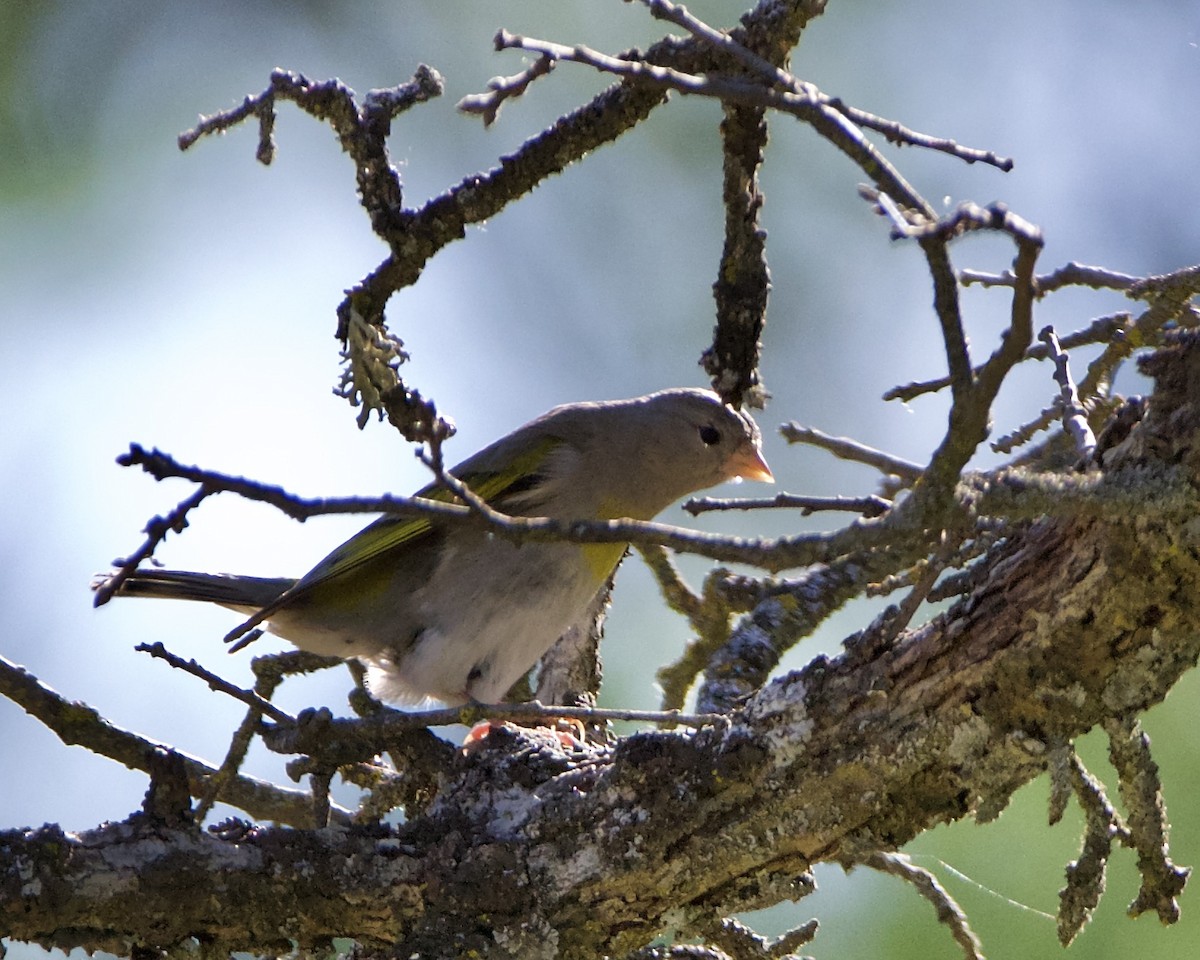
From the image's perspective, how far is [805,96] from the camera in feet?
5.51

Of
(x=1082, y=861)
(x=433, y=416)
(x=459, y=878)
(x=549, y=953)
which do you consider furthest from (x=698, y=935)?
(x=433, y=416)

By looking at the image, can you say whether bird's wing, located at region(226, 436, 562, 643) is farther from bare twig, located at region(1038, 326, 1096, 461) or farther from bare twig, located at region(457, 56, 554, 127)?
bare twig, located at region(1038, 326, 1096, 461)

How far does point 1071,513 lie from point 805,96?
0.71 meters

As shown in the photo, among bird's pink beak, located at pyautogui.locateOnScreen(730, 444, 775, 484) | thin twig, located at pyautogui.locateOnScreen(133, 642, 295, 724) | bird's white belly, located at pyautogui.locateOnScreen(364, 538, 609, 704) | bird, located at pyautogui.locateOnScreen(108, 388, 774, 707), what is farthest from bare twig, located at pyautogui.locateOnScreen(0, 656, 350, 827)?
bird's pink beak, located at pyautogui.locateOnScreen(730, 444, 775, 484)

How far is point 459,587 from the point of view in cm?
440

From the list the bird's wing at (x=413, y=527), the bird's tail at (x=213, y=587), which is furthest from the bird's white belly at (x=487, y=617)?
the bird's tail at (x=213, y=587)

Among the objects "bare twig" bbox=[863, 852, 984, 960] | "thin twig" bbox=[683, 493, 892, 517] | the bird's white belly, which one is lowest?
"bare twig" bbox=[863, 852, 984, 960]

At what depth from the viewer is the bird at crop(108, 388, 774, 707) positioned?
428 centimetres

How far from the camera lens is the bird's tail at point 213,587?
4.32m

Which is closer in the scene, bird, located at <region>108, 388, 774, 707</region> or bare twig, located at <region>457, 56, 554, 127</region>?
bare twig, located at <region>457, 56, 554, 127</region>

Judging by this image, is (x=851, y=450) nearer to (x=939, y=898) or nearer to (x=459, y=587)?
(x=939, y=898)

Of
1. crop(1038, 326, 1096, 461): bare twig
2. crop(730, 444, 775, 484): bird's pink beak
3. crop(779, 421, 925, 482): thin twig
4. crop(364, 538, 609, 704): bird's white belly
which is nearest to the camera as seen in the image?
crop(1038, 326, 1096, 461): bare twig

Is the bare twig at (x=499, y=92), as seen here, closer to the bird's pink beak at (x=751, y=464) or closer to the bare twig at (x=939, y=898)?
the bare twig at (x=939, y=898)

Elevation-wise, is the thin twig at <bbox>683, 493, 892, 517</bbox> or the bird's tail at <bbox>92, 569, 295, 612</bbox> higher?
the bird's tail at <bbox>92, 569, 295, 612</bbox>
